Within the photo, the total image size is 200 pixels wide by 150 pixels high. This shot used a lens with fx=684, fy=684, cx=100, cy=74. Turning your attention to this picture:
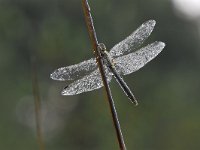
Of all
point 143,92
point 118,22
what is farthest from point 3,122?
point 118,22

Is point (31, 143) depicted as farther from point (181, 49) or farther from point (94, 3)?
point (181, 49)

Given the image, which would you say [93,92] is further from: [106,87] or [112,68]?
[106,87]

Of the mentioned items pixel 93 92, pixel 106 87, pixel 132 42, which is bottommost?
pixel 106 87

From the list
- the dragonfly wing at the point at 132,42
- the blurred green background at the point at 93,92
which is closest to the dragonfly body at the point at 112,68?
the dragonfly wing at the point at 132,42

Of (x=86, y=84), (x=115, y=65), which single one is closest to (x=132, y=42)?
(x=115, y=65)

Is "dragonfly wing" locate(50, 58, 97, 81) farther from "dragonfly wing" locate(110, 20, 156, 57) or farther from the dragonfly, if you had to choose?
"dragonfly wing" locate(110, 20, 156, 57)

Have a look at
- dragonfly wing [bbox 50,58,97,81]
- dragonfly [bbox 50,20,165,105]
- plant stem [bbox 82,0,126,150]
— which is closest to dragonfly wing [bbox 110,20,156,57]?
dragonfly [bbox 50,20,165,105]
